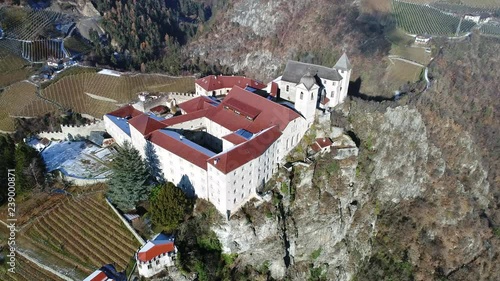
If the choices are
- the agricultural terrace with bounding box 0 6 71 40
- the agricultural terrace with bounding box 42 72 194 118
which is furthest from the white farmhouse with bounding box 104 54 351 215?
the agricultural terrace with bounding box 0 6 71 40

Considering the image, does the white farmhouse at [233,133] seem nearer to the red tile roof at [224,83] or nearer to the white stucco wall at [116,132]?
the white stucco wall at [116,132]

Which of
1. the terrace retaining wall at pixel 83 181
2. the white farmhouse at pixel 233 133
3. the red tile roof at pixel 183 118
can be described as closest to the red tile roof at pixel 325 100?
the white farmhouse at pixel 233 133

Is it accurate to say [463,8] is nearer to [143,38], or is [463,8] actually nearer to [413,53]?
[413,53]

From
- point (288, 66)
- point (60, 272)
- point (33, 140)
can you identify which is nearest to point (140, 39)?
point (33, 140)

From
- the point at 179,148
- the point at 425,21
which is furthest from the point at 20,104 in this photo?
the point at 425,21

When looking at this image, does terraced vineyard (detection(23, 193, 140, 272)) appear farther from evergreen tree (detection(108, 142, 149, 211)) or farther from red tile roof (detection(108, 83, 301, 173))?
red tile roof (detection(108, 83, 301, 173))
